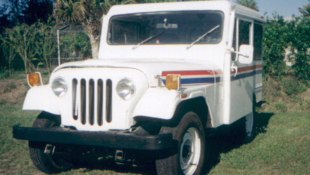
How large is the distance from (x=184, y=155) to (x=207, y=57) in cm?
146

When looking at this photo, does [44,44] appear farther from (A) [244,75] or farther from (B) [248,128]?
(A) [244,75]

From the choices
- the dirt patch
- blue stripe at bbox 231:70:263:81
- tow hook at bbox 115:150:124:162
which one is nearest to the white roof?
blue stripe at bbox 231:70:263:81

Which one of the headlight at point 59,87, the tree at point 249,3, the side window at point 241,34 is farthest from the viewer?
the tree at point 249,3

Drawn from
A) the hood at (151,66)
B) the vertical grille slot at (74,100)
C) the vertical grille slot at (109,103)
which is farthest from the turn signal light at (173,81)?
the vertical grille slot at (74,100)

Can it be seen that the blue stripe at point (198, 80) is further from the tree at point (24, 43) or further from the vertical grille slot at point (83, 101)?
the tree at point (24, 43)

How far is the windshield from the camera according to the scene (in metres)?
5.18

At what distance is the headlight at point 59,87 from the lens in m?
3.97

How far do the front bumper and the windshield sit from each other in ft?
6.43

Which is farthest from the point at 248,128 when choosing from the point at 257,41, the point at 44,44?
the point at 44,44

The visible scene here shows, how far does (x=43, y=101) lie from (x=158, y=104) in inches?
51.8

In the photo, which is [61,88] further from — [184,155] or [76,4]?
[76,4]

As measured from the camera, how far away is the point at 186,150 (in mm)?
4227

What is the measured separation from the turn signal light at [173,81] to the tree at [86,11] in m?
9.67

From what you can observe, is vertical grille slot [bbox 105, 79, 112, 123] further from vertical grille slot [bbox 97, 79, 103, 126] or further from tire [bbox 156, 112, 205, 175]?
tire [bbox 156, 112, 205, 175]
